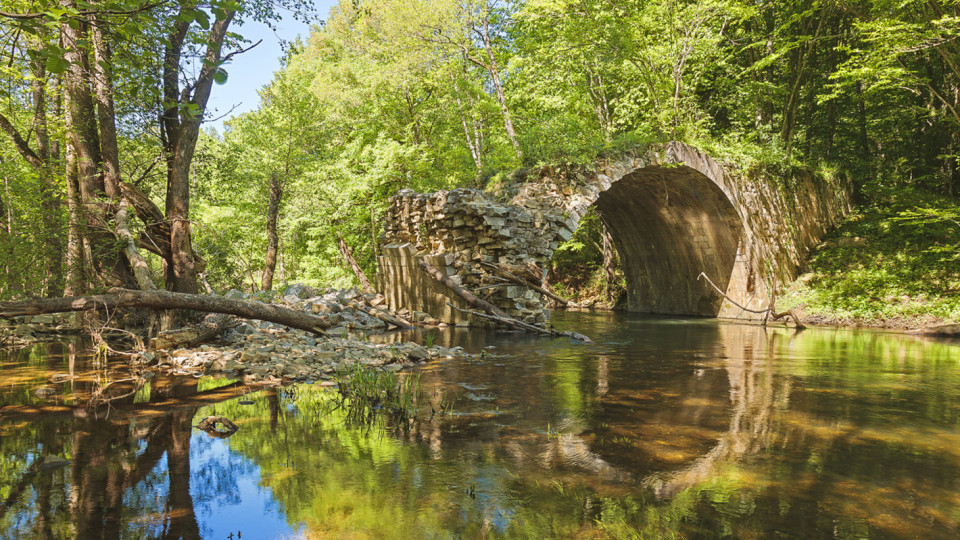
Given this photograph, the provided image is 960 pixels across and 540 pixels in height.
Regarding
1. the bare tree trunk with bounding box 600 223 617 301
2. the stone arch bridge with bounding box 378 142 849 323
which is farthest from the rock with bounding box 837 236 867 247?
the bare tree trunk with bounding box 600 223 617 301

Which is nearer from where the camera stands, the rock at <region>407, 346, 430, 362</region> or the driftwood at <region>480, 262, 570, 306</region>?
the rock at <region>407, 346, 430, 362</region>

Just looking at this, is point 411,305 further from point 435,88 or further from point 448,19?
point 435,88

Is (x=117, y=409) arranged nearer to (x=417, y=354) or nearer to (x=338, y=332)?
(x=417, y=354)

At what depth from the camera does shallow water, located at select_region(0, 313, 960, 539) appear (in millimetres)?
2336

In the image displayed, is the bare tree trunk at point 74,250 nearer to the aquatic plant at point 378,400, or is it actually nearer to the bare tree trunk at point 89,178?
the bare tree trunk at point 89,178

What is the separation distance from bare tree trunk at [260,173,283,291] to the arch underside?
11069 millimetres

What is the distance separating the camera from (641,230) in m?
17.3

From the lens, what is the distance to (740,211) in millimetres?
14688

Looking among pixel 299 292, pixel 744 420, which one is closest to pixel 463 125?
pixel 299 292

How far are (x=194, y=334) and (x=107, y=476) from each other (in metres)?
4.69

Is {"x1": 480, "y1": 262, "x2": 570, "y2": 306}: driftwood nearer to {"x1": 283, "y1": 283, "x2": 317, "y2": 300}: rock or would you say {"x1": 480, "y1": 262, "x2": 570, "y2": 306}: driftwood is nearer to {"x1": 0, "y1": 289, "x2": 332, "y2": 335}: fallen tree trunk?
{"x1": 0, "y1": 289, "x2": 332, "y2": 335}: fallen tree trunk

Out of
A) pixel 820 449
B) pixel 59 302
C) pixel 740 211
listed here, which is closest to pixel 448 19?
pixel 740 211

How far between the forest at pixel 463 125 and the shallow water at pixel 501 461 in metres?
3.40

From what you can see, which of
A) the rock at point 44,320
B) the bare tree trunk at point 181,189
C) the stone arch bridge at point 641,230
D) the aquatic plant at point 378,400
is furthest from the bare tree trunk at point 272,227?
the aquatic plant at point 378,400
